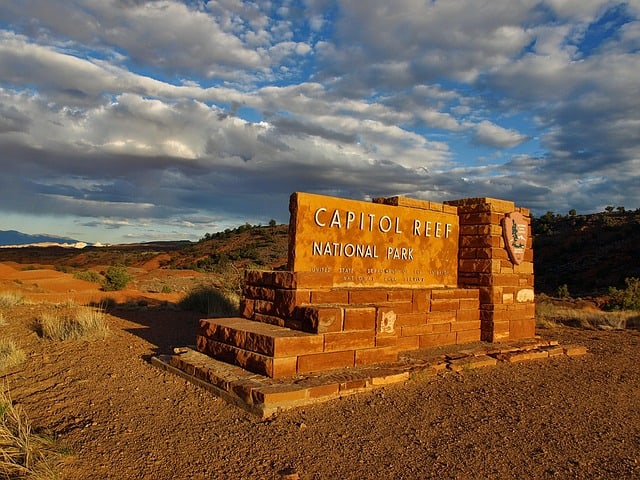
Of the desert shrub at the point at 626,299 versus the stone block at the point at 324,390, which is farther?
the desert shrub at the point at 626,299

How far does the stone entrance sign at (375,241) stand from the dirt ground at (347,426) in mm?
2127

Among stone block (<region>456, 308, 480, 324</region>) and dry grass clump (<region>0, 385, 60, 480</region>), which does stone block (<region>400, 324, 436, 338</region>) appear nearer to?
stone block (<region>456, 308, 480, 324</region>)

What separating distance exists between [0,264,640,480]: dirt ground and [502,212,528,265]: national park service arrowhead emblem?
2837 mm

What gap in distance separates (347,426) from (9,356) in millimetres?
5097

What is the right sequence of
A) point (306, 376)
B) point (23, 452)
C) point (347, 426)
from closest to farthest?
point (23, 452), point (347, 426), point (306, 376)

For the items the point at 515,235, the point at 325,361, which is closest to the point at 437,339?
the point at 515,235

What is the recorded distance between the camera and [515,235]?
979 cm

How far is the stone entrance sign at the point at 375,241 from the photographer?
7.27m

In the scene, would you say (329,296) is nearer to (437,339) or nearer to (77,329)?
(437,339)

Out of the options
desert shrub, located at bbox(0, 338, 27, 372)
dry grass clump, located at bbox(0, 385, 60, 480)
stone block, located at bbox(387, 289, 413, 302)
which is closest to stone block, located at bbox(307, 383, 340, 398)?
dry grass clump, located at bbox(0, 385, 60, 480)

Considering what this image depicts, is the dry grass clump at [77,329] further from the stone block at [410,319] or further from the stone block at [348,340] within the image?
the stone block at [410,319]

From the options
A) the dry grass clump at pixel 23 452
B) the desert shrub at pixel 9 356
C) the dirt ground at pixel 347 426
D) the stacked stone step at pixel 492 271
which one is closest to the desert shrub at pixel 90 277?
the desert shrub at pixel 9 356

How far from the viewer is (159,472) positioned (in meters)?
3.71

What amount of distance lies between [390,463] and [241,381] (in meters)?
2.06
